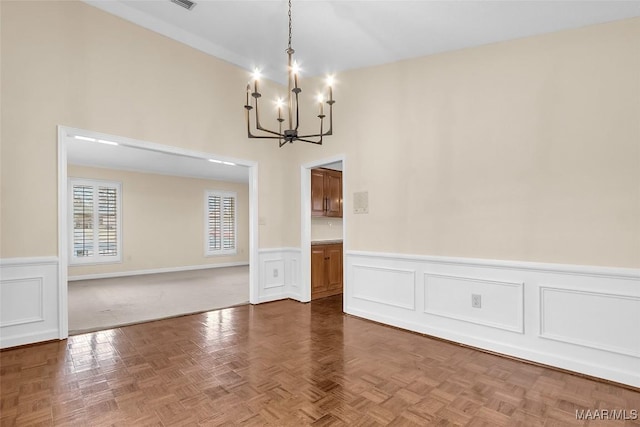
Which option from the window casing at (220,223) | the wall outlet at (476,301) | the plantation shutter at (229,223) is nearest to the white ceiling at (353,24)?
the wall outlet at (476,301)

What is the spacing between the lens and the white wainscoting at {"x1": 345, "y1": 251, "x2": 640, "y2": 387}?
98.8 inches

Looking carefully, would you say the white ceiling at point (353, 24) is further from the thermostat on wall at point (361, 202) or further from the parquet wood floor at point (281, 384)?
the parquet wood floor at point (281, 384)

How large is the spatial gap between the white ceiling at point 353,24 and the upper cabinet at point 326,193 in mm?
1816

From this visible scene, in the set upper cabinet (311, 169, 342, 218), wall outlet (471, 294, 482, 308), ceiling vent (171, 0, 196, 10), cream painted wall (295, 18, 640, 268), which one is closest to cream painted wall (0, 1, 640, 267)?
cream painted wall (295, 18, 640, 268)

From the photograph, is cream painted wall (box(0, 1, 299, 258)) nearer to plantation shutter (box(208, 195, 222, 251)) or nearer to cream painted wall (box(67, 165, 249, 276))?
cream painted wall (box(67, 165, 249, 276))

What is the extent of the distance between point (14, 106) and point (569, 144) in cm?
520

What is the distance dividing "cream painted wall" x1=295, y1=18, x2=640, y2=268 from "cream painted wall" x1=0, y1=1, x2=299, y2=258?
Answer: 7.46ft

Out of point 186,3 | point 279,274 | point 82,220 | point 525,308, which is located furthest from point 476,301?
point 82,220

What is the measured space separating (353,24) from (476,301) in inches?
125

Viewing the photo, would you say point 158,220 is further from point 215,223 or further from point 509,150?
point 509,150

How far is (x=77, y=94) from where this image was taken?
→ 11.4 ft

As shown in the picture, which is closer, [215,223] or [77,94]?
[77,94]

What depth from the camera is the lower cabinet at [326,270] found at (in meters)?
5.24

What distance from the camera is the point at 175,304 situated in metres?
4.89
